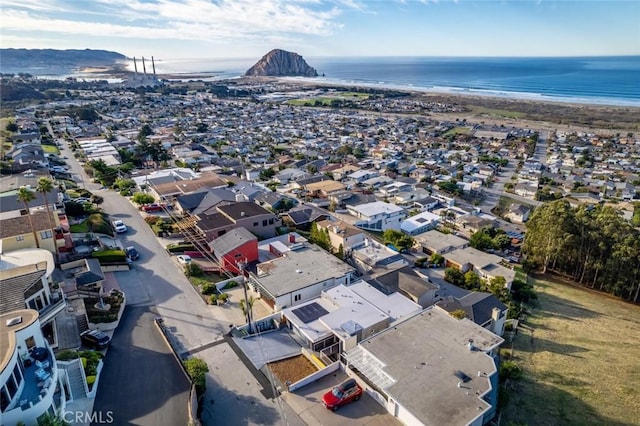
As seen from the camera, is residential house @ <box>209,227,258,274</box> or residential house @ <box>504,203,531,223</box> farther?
residential house @ <box>504,203,531,223</box>

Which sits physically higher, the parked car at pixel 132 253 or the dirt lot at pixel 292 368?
the parked car at pixel 132 253

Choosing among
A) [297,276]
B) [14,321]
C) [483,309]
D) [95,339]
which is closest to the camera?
[14,321]

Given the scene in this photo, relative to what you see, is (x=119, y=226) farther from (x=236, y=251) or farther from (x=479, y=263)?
(x=479, y=263)

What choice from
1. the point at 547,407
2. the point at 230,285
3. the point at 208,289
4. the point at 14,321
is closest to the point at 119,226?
the point at 208,289

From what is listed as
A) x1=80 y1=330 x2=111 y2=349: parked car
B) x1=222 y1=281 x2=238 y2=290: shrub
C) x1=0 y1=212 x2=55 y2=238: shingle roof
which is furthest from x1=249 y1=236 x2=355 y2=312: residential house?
x1=0 y1=212 x2=55 y2=238: shingle roof

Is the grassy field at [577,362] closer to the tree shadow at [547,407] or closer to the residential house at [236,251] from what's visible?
the tree shadow at [547,407]

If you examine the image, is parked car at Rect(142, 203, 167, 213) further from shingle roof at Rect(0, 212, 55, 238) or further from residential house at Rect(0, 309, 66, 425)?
residential house at Rect(0, 309, 66, 425)

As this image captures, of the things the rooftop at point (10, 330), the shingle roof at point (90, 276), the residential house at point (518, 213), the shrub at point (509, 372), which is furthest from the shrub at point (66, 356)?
the residential house at point (518, 213)
